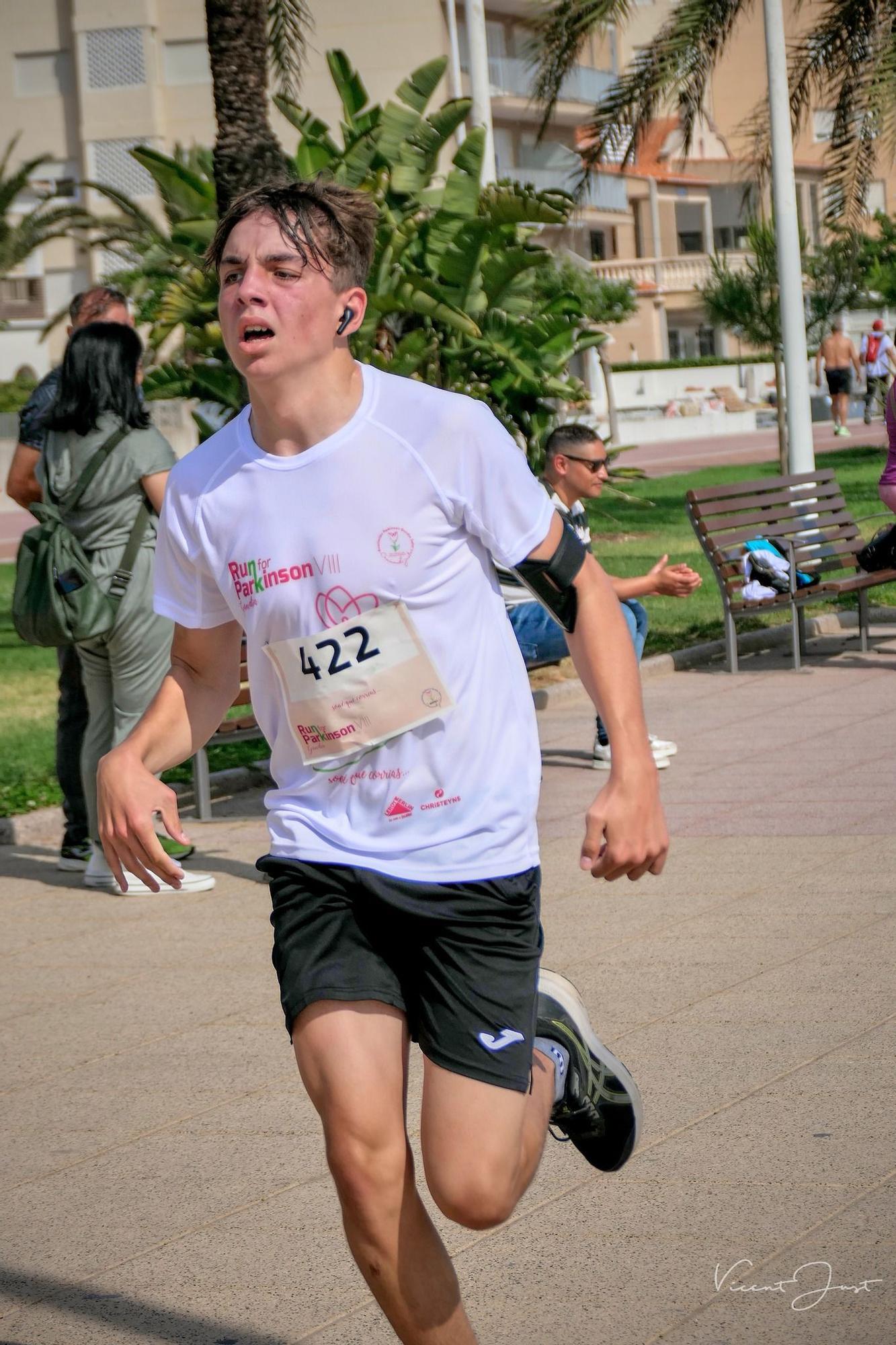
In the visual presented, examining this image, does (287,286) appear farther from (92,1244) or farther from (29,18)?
(29,18)

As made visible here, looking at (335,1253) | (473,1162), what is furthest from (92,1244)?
(473,1162)

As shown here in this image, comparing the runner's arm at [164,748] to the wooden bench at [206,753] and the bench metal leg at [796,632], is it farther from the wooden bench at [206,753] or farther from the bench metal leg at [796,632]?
the bench metal leg at [796,632]

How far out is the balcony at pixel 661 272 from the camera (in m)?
70.6

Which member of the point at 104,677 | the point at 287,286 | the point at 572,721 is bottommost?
the point at 572,721

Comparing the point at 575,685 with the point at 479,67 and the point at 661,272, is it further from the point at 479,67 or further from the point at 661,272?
the point at 661,272

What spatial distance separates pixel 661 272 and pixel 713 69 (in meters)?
55.3

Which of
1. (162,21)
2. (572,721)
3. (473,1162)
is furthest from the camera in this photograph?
(162,21)

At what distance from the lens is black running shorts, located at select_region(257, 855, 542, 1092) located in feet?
10.3

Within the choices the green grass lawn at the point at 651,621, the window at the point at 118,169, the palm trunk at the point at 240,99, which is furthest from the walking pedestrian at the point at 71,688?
the window at the point at 118,169

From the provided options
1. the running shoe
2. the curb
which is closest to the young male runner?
the curb

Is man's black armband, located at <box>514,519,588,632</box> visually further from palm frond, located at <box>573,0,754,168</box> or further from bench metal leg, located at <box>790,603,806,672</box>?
palm frond, located at <box>573,0,754,168</box>

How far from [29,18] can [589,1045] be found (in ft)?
206

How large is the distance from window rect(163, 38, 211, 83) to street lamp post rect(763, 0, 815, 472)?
4762 centimetres

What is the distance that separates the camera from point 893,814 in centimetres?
787
